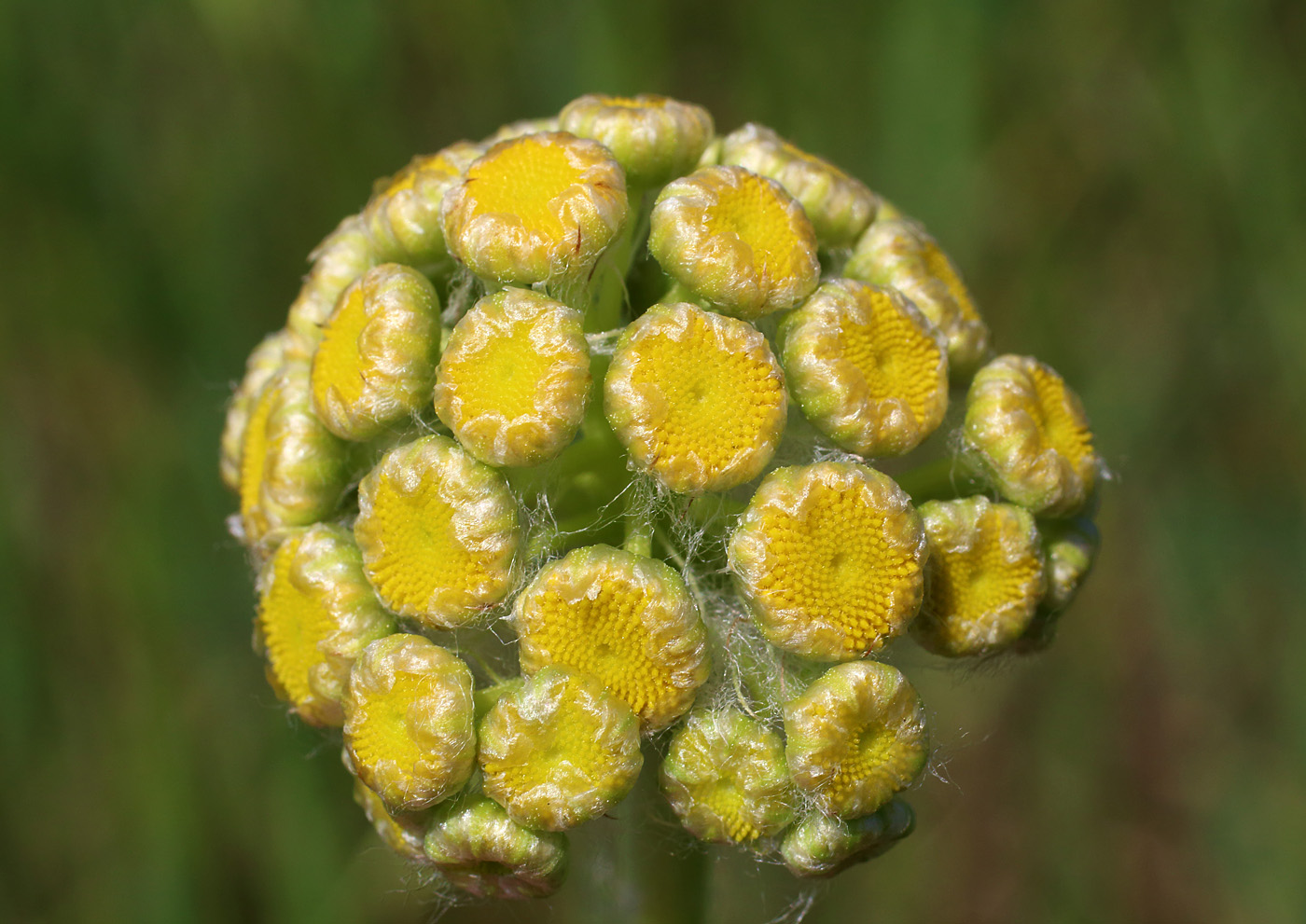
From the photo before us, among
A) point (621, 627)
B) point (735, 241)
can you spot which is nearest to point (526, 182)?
point (735, 241)

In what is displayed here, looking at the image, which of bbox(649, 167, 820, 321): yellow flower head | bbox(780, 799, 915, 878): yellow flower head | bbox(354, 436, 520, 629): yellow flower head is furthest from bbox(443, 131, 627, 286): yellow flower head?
bbox(780, 799, 915, 878): yellow flower head

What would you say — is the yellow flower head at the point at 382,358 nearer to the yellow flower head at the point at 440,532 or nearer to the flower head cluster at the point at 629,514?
the flower head cluster at the point at 629,514

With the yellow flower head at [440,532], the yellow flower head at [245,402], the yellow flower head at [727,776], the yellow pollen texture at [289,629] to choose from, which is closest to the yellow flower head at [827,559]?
the yellow flower head at [727,776]

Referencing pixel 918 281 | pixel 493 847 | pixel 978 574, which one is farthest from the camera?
pixel 918 281

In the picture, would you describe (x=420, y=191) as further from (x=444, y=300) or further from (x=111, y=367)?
(x=111, y=367)

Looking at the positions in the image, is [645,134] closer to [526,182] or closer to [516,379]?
[526,182]
